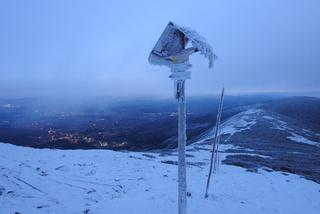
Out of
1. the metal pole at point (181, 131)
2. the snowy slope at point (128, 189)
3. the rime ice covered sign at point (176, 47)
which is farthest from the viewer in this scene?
the snowy slope at point (128, 189)

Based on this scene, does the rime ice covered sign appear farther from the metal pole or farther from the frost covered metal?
the metal pole

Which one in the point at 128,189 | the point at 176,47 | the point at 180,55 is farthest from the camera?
the point at 128,189

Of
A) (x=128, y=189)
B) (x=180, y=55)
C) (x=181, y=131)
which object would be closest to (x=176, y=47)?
(x=180, y=55)

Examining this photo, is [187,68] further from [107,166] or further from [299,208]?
[107,166]

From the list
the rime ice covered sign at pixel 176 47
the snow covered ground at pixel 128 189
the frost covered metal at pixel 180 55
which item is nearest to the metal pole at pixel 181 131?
the frost covered metal at pixel 180 55

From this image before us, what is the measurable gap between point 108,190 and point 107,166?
204 inches

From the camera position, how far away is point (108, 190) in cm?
1188

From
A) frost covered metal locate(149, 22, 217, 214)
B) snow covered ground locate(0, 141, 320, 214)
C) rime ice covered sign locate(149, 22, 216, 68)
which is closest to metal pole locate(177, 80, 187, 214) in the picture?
frost covered metal locate(149, 22, 217, 214)

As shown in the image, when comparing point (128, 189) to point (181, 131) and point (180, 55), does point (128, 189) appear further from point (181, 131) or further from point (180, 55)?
point (180, 55)

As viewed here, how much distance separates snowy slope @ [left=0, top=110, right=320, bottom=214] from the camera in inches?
385

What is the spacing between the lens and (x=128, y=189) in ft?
40.8

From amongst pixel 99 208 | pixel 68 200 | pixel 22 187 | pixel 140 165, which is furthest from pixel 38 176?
pixel 140 165

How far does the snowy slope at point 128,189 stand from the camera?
9.79 meters

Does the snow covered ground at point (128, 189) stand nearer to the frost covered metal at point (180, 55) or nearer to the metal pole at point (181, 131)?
the metal pole at point (181, 131)
